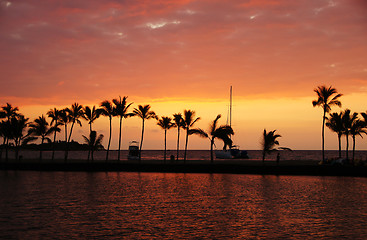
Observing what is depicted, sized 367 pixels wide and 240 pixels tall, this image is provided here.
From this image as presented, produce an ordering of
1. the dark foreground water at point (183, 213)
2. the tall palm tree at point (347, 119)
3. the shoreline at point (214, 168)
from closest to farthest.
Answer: the dark foreground water at point (183, 213) < the shoreline at point (214, 168) < the tall palm tree at point (347, 119)

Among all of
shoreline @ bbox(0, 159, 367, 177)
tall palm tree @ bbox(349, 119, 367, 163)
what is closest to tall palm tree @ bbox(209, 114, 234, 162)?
shoreline @ bbox(0, 159, 367, 177)

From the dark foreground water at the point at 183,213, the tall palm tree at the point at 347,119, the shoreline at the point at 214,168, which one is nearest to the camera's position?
the dark foreground water at the point at 183,213

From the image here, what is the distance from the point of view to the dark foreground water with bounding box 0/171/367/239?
712 inches

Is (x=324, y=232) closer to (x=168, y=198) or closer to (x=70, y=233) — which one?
(x=70, y=233)

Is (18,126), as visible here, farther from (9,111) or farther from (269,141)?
(269,141)

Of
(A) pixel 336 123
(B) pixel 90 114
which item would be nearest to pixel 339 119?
(A) pixel 336 123

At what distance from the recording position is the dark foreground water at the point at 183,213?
712 inches

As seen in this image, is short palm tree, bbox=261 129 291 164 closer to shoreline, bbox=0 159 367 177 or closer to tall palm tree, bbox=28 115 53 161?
shoreline, bbox=0 159 367 177

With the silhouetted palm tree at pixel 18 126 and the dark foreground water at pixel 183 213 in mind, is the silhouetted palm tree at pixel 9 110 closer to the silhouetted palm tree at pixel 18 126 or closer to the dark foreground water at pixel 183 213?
the silhouetted palm tree at pixel 18 126

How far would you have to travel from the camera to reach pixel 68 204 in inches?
1057

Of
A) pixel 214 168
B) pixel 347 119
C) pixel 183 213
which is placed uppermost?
pixel 347 119

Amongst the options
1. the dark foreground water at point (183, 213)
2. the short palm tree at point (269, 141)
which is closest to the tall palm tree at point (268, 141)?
the short palm tree at point (269, 141)

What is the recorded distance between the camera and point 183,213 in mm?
23578

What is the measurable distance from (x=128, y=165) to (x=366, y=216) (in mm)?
45205
